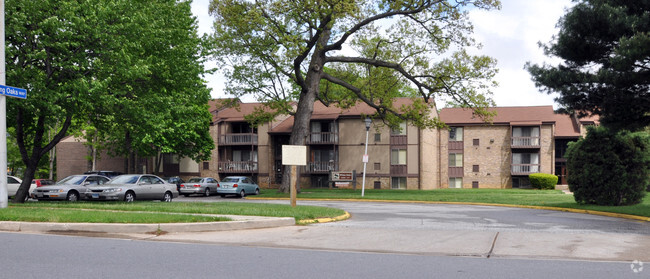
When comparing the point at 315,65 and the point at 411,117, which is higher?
the point at 315,65

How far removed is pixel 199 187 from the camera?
114 feet

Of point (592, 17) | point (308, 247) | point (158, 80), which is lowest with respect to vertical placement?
point (308, 247)

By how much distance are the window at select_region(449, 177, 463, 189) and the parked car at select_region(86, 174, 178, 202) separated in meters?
34.3

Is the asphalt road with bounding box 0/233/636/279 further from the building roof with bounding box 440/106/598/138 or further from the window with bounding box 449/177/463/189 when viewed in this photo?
the window with bounding box 449/177/463/189

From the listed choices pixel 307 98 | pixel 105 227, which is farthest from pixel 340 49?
pixel 105 227

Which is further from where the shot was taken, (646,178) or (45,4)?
(646,178)

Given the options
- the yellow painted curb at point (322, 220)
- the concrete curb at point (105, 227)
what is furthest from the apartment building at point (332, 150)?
the concrete curb at point (105, 227)

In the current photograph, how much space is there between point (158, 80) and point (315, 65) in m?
12.4

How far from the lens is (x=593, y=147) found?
2158cm

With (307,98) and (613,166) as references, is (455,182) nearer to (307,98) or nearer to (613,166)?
(307,98)

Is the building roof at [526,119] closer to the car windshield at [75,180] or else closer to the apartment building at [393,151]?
the apartment building at [393,151]

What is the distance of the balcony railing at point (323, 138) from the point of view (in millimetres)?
49450

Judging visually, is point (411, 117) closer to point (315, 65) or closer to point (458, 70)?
point (458, 70)

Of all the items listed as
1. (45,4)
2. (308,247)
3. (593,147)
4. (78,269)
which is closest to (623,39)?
(593,147)
